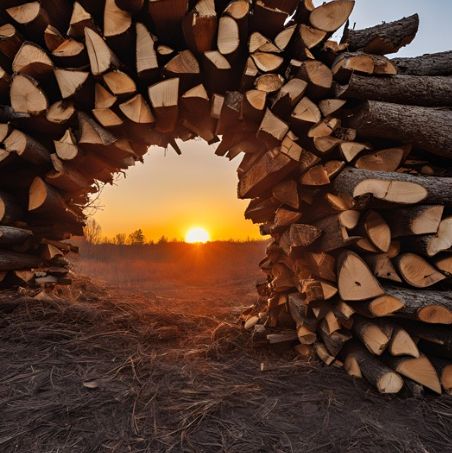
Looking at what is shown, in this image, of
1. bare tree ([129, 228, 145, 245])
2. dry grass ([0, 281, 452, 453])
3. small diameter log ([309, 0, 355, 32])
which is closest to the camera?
dry grass ([0, 281, 452, 453])

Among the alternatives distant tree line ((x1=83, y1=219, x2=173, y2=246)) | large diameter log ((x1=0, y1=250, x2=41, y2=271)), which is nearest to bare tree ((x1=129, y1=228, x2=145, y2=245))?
distant tree line ((x1=83, y1=219, x2=173, y2=246))

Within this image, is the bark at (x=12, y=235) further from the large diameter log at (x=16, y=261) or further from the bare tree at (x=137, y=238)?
the bare tree at (x=137, y=238)

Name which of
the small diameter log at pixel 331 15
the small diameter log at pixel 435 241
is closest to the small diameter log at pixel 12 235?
the small diameter log at pixel 331 15

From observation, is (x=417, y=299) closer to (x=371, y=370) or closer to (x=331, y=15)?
(x=371, y=370)

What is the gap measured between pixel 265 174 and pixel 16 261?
2.06m

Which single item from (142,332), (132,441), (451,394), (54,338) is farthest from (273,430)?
(54,338)

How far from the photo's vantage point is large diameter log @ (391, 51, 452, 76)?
2357 mm

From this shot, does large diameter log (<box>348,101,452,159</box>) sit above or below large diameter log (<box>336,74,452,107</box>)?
below

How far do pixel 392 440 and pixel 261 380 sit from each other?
737 millimetres

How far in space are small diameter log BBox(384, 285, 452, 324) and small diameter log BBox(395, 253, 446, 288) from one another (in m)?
0.08

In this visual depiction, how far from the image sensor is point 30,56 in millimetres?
2408

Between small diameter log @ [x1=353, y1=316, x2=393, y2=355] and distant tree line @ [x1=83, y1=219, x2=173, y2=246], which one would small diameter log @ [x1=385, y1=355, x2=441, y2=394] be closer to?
small diameter log @ [x1=353, y1=316, x2=393, y2=355]

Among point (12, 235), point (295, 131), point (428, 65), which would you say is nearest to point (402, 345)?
point (295, 131)

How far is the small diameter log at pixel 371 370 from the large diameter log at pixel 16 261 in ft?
8.33
